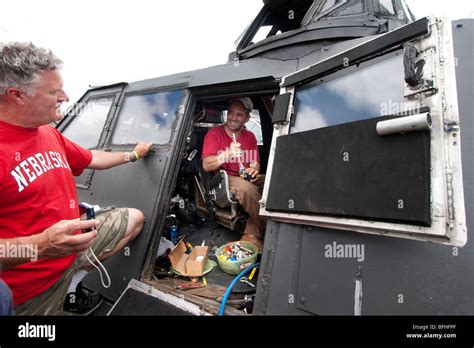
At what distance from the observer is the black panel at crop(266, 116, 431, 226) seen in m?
→ 1.19

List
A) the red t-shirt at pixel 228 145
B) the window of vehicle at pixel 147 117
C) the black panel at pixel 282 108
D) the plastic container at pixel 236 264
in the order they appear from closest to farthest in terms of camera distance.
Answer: the black panel at pixel 282 108
the plastic container at pixel 236 264
the window of vehicle at pixel 147 117
the red t-shirt at pixel 228 145

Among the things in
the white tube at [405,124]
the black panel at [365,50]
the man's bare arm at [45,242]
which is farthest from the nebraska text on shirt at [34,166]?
the white tube at [405,124]

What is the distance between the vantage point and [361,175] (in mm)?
1381

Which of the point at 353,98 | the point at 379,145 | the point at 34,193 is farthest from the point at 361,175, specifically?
the point at 34,193

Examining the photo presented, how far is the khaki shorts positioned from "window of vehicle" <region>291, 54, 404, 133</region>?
1.68 metres

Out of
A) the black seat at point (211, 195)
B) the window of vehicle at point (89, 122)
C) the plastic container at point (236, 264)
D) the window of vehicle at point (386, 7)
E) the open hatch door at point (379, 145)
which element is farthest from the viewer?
the window of vehicle at point (89, 122)

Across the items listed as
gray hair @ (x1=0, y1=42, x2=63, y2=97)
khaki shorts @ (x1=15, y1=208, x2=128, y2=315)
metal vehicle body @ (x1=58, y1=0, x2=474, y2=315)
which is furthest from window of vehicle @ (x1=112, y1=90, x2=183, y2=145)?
gray hair @ (x1=0, y1=42, x2=63, y2=97)

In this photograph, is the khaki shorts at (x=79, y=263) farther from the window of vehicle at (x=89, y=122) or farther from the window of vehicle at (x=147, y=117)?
the window of vehicle at (x=89, y=122)

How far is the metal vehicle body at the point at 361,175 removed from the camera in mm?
1186

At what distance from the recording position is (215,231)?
359cm

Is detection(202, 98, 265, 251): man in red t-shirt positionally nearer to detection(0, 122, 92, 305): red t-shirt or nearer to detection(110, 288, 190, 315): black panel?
detection(110, 288, 190, 315): black panel

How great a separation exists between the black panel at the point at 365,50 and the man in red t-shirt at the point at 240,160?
144cm

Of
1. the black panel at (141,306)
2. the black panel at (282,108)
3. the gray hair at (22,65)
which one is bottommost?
the black panel at (141,306)
